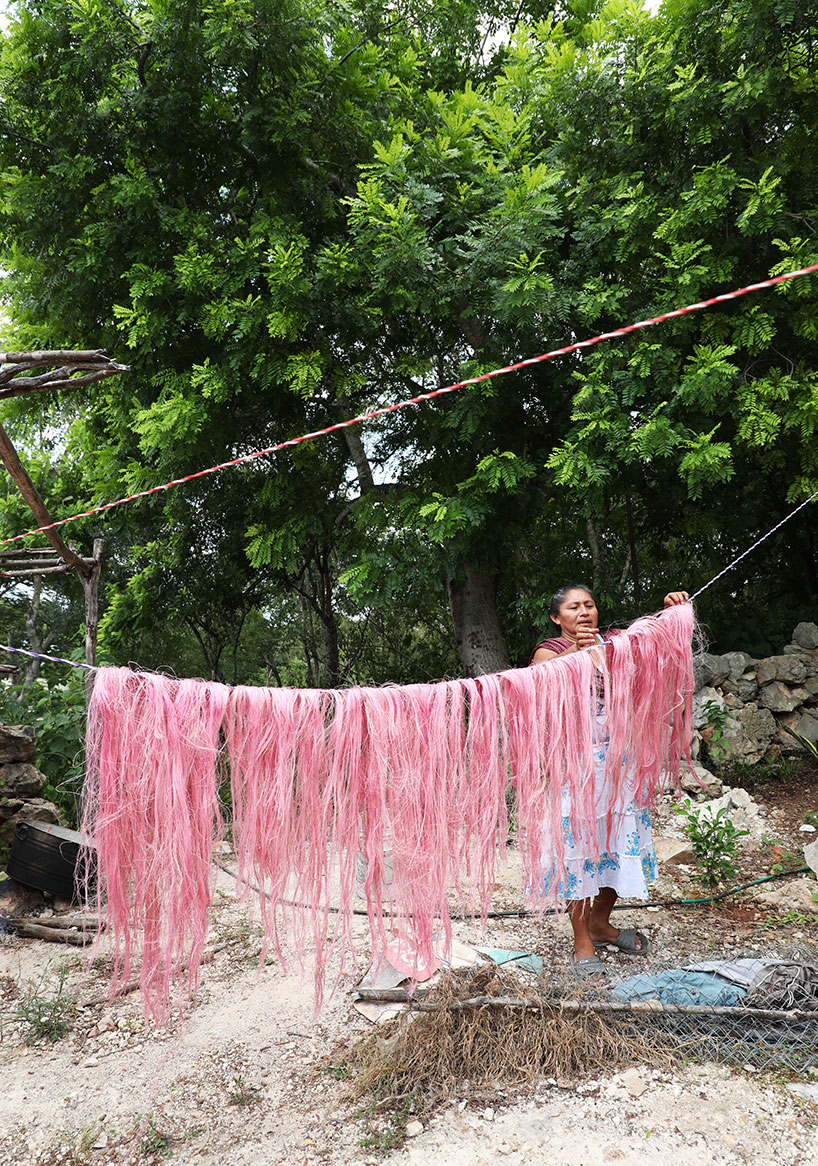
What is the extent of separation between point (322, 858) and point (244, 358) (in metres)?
4.11

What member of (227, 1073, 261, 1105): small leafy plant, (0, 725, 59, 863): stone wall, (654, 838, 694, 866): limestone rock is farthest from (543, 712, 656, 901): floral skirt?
(0, 725, 59, 863): stone wall

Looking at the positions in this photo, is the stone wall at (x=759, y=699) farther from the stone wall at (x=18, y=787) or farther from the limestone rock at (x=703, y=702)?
the stone wall at (x=18, y=787)

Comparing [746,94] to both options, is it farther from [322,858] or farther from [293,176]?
[322,858]

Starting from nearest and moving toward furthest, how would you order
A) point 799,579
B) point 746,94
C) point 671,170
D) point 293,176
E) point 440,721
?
1. point 440,721
2. point 746,94
3. point 671,170
4. point 293,176
5. point 799,579

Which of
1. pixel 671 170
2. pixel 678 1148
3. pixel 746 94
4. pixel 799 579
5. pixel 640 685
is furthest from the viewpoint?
pixel 799 579

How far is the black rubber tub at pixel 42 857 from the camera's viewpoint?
3828 mm

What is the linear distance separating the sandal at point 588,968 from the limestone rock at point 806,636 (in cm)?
419

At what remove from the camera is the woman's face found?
2654 millimetres

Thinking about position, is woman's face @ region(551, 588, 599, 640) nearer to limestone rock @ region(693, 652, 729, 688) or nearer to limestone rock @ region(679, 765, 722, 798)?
limestone rock @ region(679, 765, 722, 798)

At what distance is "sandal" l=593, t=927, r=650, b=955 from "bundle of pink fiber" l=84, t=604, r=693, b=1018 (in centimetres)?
110

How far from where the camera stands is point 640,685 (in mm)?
2211

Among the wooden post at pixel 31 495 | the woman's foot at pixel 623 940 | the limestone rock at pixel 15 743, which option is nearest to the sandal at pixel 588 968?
the woman's foot at pixel 623 940

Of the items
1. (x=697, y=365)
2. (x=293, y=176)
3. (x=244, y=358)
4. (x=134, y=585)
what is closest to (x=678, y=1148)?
(x=697, y=365)

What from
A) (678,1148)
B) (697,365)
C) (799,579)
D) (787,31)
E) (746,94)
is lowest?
(678,1148)
